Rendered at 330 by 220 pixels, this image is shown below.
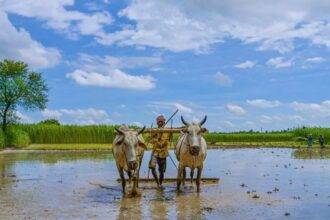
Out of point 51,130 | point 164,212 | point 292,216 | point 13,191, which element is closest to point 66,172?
point 13,191

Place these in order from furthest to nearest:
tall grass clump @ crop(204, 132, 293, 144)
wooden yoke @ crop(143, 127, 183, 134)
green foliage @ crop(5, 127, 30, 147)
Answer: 1. tall grass clump @ crop(204, 132, 293, 144)
2. green foliage @ crop(5, 127, 30, 147)
3. wooden yoke @ crop(143, 127, 183, 134)

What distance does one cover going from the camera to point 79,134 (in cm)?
6756

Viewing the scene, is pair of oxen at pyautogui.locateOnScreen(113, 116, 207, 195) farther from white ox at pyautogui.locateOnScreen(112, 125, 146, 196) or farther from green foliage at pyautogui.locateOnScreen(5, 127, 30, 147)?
green foliage at pyautogui.locateOnScreen(5, 127, 30, 147)

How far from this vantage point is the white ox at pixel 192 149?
621 inches

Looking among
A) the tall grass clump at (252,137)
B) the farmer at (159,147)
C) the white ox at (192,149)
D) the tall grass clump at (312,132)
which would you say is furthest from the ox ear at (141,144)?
the tall grass clump at (252,137)

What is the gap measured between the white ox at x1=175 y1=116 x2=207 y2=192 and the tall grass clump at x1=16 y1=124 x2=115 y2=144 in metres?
50.1

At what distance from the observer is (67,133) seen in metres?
67.3

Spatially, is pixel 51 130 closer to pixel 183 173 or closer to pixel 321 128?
pixel 321 128

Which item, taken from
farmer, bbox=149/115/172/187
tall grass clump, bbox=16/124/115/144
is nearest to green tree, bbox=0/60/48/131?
tall grass clump, bbox=16/124/115/144

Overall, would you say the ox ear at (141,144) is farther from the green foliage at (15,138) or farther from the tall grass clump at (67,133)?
the tall grass clump at (67,133)

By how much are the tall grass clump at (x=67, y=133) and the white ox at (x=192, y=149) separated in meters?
50.1

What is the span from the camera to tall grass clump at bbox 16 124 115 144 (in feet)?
219

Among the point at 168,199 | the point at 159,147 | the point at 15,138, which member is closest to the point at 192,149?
the point at 168,199

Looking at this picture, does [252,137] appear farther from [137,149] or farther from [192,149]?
[192,149]
